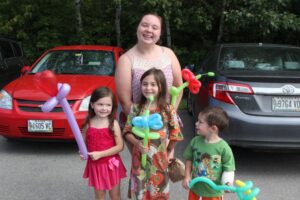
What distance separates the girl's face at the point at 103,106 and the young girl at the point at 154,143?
0.25 m

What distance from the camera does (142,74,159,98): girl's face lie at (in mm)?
3062

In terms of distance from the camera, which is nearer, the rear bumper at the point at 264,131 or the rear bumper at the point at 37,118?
the rear bumper at the point at 264,131

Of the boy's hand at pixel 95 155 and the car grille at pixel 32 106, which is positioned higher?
the boy's hand at pixel 95 155

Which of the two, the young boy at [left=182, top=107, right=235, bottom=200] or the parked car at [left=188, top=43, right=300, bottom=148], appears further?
the parked car at [left=188, top=43, right=300, bottom=148]

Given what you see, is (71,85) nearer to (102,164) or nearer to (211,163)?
(102,164)

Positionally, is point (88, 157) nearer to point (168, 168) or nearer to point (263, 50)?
point (168, 168)

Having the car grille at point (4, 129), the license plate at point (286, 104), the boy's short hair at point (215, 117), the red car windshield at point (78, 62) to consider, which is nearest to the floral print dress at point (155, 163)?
the boy's short hair at point (215, 117)

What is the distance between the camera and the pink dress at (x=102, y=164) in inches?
132

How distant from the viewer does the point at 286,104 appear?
470 centimetres

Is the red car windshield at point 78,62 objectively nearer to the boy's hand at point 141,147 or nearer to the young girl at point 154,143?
the young girl at point 154,143

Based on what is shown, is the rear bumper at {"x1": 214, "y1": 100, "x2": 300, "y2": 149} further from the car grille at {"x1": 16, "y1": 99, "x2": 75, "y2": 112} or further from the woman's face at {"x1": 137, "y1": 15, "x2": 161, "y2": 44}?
the car grille at {"x1": 16, "y1": 99, "x2": 75, "y2": 112}

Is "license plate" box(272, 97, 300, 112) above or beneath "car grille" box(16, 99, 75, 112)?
above

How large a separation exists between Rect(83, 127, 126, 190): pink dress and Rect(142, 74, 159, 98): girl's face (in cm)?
50

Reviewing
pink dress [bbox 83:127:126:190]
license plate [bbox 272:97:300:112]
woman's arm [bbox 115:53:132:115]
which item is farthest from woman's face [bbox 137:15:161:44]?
license plate [bbox 272:97:300:112]
